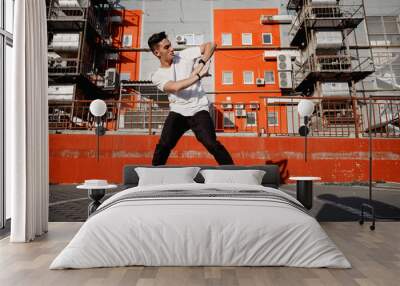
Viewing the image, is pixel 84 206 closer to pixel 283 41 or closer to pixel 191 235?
pixel 191 235

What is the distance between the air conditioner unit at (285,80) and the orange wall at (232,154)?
5.99 ft

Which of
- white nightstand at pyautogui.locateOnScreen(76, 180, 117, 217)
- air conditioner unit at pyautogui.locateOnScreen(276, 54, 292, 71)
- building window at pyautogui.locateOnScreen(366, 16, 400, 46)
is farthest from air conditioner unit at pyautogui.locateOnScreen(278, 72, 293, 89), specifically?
white nightstand at pyautogui.locateOnScreen(76, 180, 117, 217)

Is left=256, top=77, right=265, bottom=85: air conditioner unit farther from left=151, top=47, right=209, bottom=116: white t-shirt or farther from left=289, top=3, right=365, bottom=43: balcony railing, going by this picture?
left=151, top=47, right=209, bottom=116: white t-shirt

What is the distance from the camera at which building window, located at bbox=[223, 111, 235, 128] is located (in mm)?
5839

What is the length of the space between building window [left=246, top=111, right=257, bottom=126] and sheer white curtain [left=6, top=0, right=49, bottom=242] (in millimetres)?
3602

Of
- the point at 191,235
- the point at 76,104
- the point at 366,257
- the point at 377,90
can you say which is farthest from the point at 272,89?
the point at 191,235

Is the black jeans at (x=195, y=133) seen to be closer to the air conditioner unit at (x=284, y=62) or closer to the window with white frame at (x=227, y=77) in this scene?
the window with white frame at (x=227, y=77)

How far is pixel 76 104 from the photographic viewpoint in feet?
22.6

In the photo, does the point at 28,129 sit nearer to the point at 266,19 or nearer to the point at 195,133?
the point at 195,133

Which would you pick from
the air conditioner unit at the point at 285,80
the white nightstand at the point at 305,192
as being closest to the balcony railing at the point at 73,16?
the air conditioner unit at the point at 285,80

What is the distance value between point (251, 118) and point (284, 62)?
62.1 inches

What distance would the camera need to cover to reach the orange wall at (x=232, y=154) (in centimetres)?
512

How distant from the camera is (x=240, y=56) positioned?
600 centimetres

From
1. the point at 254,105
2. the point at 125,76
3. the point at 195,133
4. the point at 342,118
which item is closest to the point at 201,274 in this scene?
the point at 195,133
